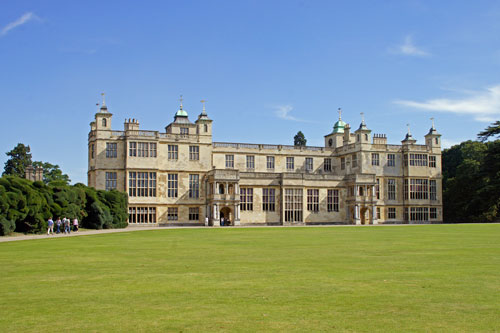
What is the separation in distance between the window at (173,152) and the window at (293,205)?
11908 mm

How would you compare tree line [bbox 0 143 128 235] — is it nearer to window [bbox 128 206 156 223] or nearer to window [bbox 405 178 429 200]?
window [bbox 128 206 156 223]

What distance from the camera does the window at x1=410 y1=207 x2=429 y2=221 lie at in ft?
201

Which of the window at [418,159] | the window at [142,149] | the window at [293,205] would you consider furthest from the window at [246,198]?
the window at [418,159]

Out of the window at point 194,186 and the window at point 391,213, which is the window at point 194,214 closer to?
the window at point 194,186

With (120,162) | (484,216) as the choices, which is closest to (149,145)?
(120,162)

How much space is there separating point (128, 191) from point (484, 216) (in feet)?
133

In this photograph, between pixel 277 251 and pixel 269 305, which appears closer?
pixel 269 305

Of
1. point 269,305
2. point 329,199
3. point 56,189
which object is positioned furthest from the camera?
point 329,199

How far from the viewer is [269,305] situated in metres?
8.25

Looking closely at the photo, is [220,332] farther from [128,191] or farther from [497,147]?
[497,147]

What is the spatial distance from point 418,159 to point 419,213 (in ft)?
20.4

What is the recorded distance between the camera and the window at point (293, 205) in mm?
55719

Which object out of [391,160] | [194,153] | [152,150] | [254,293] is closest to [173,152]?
[194,153]

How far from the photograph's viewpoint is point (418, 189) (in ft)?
202
